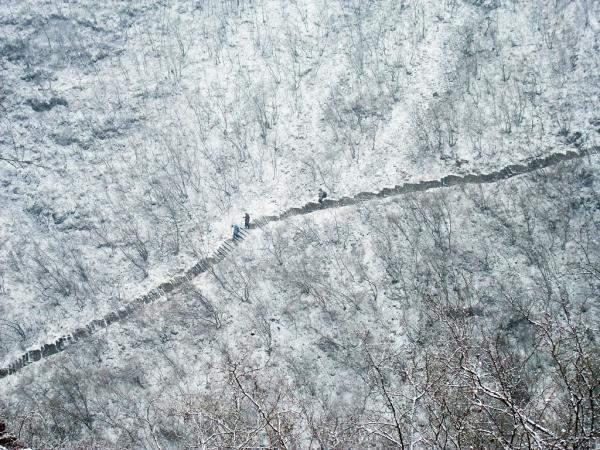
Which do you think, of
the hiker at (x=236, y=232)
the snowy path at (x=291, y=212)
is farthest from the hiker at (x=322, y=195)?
the hiker at (x=236, y=232)

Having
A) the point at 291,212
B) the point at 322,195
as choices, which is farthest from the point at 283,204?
the point at 322,195

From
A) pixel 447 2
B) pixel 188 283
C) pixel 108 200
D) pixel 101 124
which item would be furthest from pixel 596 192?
pixel 101 124

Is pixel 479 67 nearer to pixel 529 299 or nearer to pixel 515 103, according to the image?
pixel 515 103

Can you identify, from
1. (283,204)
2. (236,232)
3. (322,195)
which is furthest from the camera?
(283,204)

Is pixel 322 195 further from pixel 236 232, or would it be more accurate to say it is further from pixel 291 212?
pixel 236 232

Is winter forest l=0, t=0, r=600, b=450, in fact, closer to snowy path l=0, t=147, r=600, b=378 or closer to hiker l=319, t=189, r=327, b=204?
snowy path l=0, t=147, r=600, b=378

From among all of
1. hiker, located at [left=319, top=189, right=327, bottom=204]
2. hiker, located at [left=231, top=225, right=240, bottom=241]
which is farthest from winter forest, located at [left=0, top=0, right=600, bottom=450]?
hiker, located at [left=231, top=225, right=240, bottom=241]
